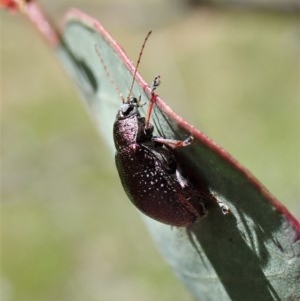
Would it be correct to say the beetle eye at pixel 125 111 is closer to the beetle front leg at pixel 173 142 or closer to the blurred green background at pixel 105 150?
the beetle front leg at pixel 173 142

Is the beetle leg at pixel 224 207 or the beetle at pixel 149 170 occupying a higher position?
the beetle at pixel 149 170

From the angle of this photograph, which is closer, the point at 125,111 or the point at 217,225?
the point at 217,225

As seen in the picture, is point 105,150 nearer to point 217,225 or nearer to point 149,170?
point 149,170

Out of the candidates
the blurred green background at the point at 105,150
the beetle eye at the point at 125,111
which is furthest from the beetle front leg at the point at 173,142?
the blurred green background at the point at 105,150

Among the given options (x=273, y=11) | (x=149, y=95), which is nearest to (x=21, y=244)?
(x=273, y=11)

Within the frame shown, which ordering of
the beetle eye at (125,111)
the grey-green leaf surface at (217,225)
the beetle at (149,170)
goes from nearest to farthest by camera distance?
1. the grey-green leaf surface at (217,225)
2. the beetle at (149,170)
3. the beetle eye at (125,111)

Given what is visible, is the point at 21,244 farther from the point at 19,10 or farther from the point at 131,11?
the point at 19,10

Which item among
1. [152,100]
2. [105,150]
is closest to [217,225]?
[152,100]
